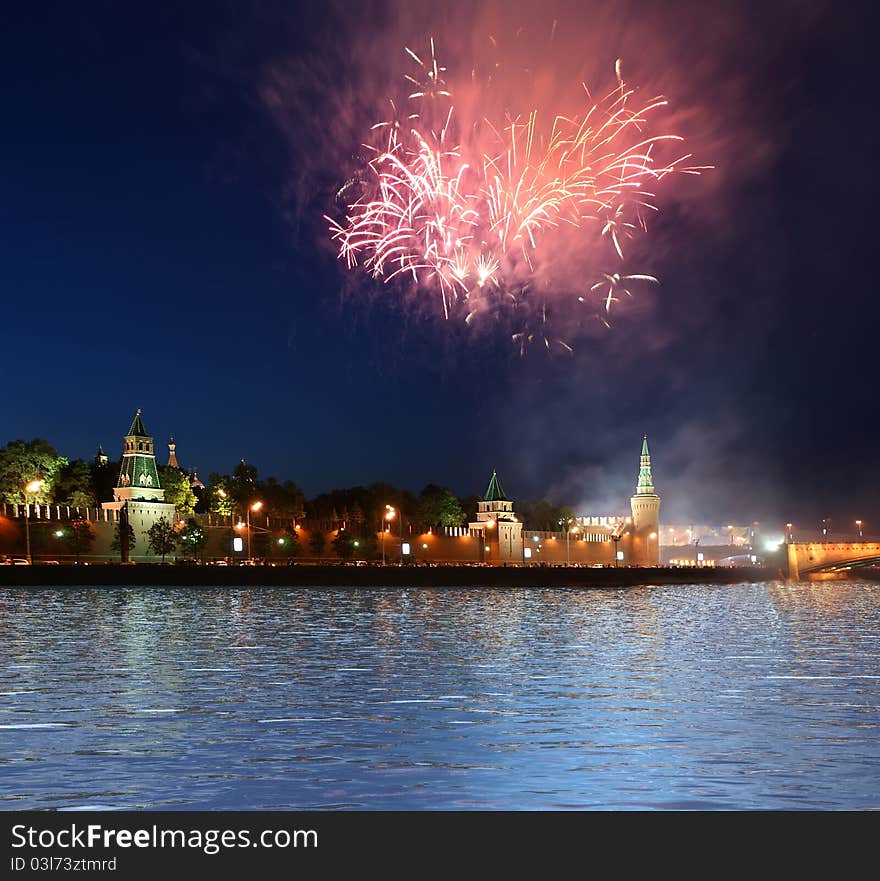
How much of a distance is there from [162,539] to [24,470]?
13582 mm

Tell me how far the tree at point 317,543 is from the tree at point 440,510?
23961 millimetres

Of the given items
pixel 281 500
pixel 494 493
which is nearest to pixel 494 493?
pixel 494 493

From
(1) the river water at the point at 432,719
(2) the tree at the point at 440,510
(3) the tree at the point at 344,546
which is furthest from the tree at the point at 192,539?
(1) the river water at the point at 432,719

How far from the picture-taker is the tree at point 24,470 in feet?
306

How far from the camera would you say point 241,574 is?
85.5m

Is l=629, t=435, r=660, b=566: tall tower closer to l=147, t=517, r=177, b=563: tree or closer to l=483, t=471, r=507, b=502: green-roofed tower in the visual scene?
l=483, t=471, r=507, b=502: green-roofed tower

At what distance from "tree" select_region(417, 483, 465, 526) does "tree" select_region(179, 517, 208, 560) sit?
122 ft

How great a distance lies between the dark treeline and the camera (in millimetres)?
94812

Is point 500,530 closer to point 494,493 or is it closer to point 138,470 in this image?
point 494,493

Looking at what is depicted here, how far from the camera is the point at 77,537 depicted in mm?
87688

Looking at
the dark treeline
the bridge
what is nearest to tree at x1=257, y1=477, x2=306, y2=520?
the dark treeline

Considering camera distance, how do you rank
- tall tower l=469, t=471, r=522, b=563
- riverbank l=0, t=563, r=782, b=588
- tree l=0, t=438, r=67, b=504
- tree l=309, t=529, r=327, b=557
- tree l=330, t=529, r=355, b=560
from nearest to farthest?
1. riverbank l=0, t=563, r=782, b=588
2. tree l=0, t=438, r=67, b=504
3. tree l=330, t=529, r=355, b=560
4. tree l=309, t=529, r=327, b=557
5. tall tower l=469, t=471, r=522, b=563
